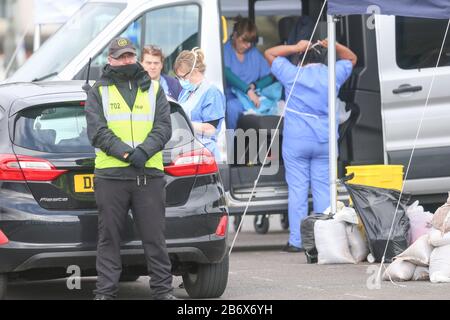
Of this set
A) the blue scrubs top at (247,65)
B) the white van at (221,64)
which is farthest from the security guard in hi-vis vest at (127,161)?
the blue scrubs top at (247,65)

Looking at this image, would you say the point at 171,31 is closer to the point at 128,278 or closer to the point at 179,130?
the point at 128,278

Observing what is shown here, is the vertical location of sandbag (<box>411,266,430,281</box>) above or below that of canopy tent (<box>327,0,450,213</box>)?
below

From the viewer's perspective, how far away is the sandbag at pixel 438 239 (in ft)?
32.8

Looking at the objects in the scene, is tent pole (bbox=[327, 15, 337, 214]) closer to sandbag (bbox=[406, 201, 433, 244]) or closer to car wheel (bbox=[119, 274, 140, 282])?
sandbag (bbox=[406, 201, 433, 244])

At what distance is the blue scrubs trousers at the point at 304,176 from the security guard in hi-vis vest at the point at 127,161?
404 centimetres

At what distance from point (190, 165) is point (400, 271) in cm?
224

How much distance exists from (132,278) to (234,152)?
9.90 feet

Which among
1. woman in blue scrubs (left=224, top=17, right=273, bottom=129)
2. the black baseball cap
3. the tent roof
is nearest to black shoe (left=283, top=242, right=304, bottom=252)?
woman in blue scrubs (left=224, top=17, right=273, bottom=129)

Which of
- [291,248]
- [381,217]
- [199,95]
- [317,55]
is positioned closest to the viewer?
[381,217]

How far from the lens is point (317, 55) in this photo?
41.7 ft

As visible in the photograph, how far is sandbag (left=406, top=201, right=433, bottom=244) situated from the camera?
37.0 feet

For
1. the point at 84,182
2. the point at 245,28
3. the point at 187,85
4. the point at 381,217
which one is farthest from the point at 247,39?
the point at 84,182

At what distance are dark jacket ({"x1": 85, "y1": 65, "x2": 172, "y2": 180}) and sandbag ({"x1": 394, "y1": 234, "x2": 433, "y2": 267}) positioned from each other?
2539 mm

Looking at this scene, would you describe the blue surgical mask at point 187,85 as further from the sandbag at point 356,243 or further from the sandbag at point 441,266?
the sandbag at point 441,266
